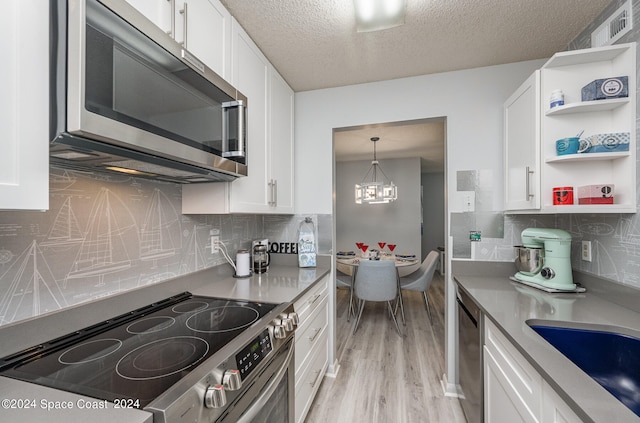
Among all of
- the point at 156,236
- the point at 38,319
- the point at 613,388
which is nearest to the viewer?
the point at 38,319

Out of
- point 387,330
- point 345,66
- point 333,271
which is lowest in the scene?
point 387,330

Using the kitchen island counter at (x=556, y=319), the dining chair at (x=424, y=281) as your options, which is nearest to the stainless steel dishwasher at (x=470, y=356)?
the kitchen island counter at (x=556, y=319)

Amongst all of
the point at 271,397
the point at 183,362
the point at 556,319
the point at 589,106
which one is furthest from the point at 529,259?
the point at 183,362

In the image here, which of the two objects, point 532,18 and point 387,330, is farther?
point 387,330

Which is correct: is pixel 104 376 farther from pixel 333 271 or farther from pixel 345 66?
pixel 345 66

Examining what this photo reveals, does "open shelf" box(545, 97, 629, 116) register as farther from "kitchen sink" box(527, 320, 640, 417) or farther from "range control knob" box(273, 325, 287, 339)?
"range control knob" box(273, 325, 287, 339)

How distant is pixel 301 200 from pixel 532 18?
1792 millimetres

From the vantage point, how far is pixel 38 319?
33.8 inches

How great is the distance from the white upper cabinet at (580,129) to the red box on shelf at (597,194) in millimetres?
23

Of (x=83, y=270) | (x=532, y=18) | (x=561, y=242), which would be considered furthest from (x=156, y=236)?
(x=532, y=18)

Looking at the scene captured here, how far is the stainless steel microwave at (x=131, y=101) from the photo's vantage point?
641 millimetres

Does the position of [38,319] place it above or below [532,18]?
below

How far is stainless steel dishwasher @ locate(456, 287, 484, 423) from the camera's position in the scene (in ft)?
4.59

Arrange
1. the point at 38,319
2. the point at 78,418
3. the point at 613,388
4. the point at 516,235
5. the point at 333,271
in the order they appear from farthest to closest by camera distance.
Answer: the point at 333,271 → the point at 516,235 → the point at 613,388 → the point at 38,319 → the point at 78,418
